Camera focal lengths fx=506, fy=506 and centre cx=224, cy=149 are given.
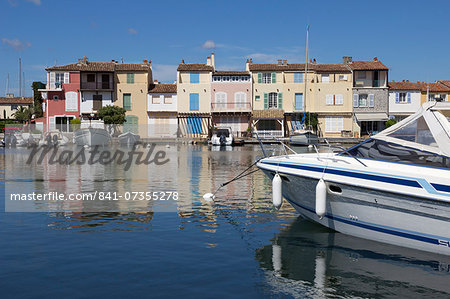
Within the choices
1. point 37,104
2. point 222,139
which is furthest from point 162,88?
point 37,104

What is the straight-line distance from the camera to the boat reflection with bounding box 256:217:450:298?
8.17m

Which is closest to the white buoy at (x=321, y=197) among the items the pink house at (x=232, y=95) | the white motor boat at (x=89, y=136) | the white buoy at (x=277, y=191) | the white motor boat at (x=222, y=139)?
the white buoy at (x=277, y=191)

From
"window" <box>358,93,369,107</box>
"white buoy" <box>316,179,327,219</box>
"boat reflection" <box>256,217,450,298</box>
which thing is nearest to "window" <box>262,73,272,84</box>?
"window" <box>358,93,369,107</box>

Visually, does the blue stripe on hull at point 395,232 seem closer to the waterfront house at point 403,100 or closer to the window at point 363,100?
the window at point 363,100

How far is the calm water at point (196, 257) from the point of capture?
8133 millimetres

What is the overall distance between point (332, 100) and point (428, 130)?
5089 cm

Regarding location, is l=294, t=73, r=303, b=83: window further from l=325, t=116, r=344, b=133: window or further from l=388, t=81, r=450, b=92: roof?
l=388, t=81, r=450, b=92: roof

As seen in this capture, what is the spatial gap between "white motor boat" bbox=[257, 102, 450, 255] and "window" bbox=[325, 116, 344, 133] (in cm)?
5009

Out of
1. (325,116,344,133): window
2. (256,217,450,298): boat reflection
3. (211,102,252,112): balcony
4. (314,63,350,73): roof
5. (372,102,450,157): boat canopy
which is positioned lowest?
(256,217,450,298): boat reflection

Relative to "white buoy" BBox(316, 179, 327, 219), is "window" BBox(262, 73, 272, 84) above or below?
above

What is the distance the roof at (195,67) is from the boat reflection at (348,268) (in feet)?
164

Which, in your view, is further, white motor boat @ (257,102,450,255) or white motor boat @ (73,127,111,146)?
white motor boat @ (73,127,111,146)

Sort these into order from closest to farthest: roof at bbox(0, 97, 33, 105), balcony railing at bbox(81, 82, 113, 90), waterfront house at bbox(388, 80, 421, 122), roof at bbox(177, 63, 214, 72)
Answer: roof at bbox(177, 63, 214, 72) → waterfront house at bbox(388, 80, 421, 122) → balcony railing at bbox(81, 82, 113, 90) → roof at bbox(0, 97, 33, 105)

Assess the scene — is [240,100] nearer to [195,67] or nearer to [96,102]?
[195,67]
